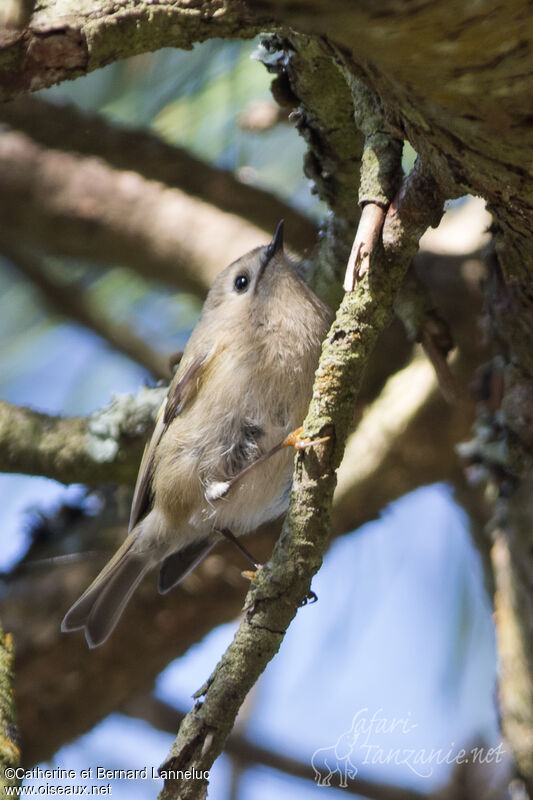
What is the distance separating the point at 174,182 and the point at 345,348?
197 cm

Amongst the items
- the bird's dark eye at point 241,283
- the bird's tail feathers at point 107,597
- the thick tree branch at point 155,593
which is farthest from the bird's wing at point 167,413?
the thick tree branch at point 155,593

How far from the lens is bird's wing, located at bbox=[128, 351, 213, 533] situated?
247cm

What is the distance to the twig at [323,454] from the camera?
1.49m

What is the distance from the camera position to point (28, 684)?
277cm

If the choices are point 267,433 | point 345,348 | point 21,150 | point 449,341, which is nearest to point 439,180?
point 345,348

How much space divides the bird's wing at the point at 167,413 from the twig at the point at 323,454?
3.22 feet

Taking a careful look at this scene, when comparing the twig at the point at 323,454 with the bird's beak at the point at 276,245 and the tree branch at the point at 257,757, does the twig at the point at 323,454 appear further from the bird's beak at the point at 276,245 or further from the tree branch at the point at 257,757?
the tree branch at the point at 257,757

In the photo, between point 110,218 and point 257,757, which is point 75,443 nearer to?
point 110,218

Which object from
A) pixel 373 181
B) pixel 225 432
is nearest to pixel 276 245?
pixel 225 432

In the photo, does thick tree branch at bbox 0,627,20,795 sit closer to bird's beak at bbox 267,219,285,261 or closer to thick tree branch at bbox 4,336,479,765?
thick tree branch at bbox 4,336,479,765

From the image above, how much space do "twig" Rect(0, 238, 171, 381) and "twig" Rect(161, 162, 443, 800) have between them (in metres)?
1.83

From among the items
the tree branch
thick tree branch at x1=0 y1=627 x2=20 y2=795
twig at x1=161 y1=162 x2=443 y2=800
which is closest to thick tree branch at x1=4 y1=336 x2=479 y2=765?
the tree branch

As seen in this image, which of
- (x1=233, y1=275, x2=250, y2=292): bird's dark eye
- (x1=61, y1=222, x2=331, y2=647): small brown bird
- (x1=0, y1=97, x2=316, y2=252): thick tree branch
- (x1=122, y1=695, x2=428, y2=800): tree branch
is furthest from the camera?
(x1=0, y1=97, x2=316, y2=252): thick tree branch

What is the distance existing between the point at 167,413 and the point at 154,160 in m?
1.18
